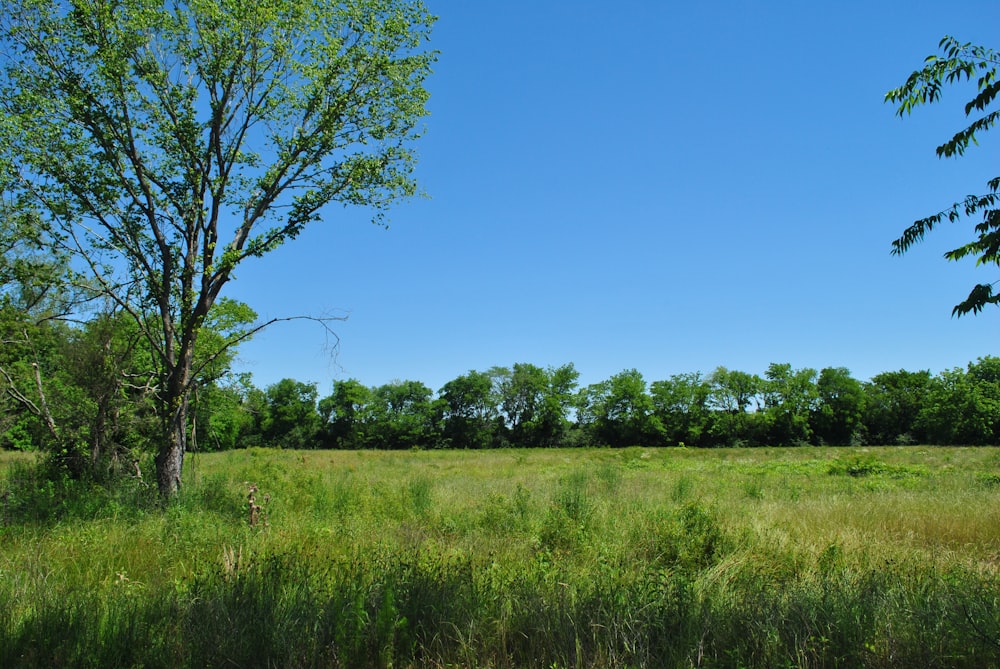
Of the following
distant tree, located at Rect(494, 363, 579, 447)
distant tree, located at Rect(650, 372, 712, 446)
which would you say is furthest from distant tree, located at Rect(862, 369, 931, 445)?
distant tree, located at Rect(494, 363, 579, 447)

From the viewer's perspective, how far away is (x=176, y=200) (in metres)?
9.80

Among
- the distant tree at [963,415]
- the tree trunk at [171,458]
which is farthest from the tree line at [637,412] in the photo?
the tree trunk at [171,458]

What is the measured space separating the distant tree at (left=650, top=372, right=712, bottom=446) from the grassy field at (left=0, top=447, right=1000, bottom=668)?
2512 inches

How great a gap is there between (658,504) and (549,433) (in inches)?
2684

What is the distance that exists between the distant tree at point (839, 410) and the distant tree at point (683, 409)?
13.8 meters

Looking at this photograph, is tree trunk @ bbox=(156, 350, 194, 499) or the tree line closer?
tree trunk @ bbox=(156, 350, 194, 499)

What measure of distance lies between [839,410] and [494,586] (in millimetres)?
78241

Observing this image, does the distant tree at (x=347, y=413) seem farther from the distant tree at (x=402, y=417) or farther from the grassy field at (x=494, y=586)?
the grassy field at (x=494, y=586)

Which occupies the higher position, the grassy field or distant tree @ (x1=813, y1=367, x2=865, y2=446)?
distant tree @ (x1=813, y1=367, x2=865, y2=446)

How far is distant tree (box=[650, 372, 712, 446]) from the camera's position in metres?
69.9

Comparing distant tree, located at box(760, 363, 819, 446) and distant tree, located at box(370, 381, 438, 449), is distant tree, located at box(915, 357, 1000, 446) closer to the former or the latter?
distant tree, located at box(760, 363, 819, 446)

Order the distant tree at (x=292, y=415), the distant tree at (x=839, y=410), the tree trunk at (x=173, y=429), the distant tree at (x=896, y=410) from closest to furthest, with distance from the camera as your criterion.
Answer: the tree trunk at (x=173, y=429), the distant tree at (x=896, y=410), the distant tree at (x=839, y=410), the distant tree at (x=292, y=415)

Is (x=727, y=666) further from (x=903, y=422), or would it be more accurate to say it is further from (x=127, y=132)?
(x=903, y=422)

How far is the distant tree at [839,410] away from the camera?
66.1m
